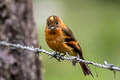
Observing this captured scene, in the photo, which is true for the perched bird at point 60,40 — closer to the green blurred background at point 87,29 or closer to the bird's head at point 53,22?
the bird's head at point 53,22

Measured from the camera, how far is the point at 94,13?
20125 millimetres

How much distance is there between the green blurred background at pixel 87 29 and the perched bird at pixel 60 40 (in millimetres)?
4423

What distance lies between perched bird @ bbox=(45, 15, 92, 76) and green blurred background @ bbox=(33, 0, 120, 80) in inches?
174

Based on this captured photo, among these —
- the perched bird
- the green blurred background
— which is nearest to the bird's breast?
the perched bird

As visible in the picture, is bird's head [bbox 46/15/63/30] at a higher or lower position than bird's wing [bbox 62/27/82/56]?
higher

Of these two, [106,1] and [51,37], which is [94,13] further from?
[51,37]

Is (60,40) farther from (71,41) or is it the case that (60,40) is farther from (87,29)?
(87,29)

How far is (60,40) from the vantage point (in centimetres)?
763

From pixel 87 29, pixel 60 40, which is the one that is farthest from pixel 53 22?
pixel 87 29

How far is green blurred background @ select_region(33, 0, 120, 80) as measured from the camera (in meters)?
13.6

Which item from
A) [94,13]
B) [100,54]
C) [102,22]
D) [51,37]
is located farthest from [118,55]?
[51,37]

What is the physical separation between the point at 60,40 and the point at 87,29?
1022 centimetres

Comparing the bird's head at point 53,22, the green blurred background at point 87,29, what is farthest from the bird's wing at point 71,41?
the green blurred background at point 87,29

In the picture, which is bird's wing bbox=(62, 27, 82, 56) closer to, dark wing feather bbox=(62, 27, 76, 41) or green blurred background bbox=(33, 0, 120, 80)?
dark wing feather bbox=(62, 27, 76, 41)
